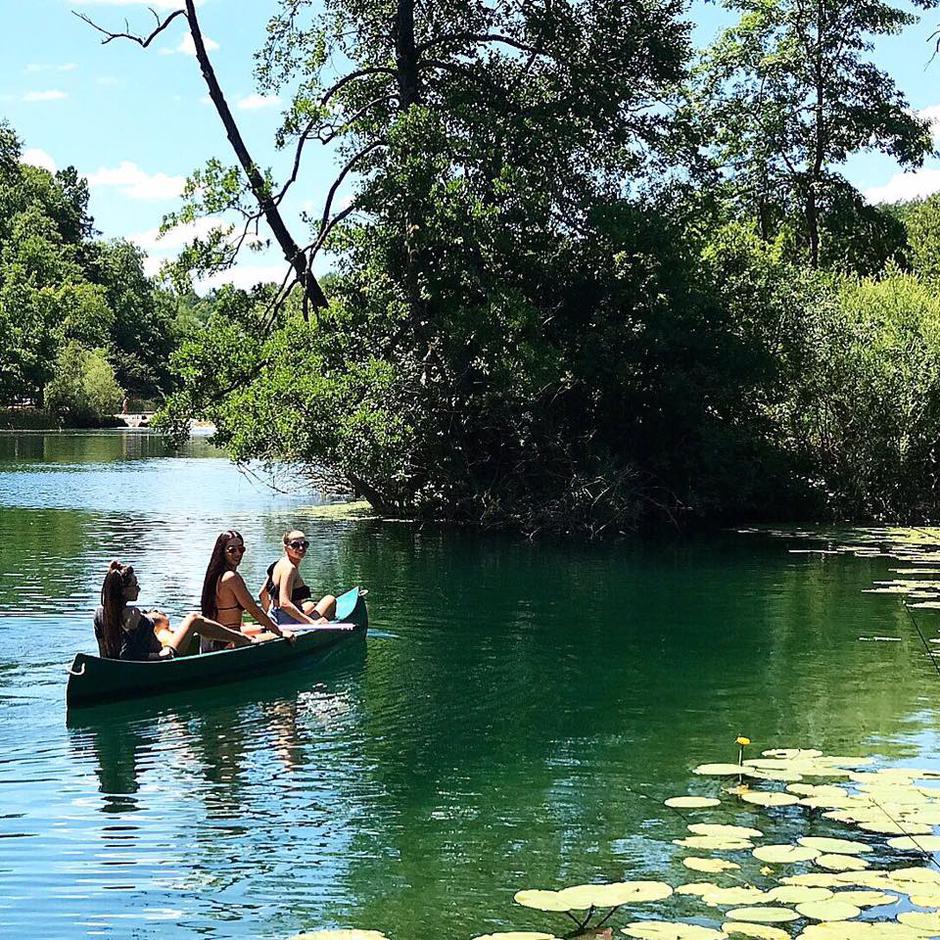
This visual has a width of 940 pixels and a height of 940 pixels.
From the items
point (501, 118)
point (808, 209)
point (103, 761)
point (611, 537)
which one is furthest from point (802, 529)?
point (103, 761)

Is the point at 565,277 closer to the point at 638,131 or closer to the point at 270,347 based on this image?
the point at 638,131

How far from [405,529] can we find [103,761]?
1695cm

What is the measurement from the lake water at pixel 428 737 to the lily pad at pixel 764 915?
109cm

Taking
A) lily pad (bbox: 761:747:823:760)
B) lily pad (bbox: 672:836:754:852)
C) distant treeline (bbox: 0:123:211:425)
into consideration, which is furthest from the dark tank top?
distant treeline (bbox: 0:123:211:425)

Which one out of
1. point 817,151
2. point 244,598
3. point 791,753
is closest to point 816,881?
point 791,753

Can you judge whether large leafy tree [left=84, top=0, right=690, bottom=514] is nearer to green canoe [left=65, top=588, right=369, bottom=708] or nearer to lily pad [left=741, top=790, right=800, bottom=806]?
green canoe [left=65, top=588, right=369, bottom=708]

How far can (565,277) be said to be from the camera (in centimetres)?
2555

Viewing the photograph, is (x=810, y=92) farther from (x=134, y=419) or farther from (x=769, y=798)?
(x=134, y=419)

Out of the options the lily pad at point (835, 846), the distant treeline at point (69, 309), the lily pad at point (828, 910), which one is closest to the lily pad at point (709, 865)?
the lily pad at point (835, 846)

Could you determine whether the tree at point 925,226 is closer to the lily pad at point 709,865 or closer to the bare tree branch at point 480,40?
the bare tree branch at point 480,40

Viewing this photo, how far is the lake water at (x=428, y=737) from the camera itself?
6.90 meters

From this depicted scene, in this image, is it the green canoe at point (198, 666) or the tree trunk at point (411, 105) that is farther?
the tree trunk at point (411, 105)

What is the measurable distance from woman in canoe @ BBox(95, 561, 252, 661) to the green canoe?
22 centimetres

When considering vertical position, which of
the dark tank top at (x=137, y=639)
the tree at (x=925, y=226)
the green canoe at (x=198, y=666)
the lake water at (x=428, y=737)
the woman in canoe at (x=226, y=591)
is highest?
the tree at (x=925, y=226)
